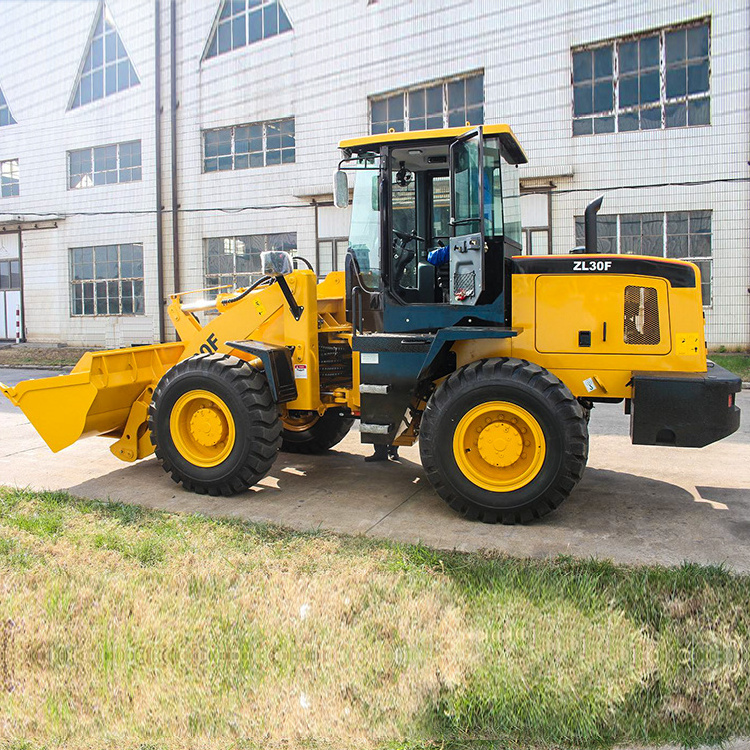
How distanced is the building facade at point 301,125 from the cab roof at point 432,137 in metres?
11.5

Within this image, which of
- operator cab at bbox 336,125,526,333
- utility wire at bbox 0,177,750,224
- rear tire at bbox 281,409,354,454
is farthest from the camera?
utility wire at bbox 0,177,750,224

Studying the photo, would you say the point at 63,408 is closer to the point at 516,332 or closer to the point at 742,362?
the point at 516,332

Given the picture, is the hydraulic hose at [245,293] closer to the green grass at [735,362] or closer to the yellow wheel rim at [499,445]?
the yellow wheel rim at [499,445]

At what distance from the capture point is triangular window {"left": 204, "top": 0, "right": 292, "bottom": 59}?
66.1 feet

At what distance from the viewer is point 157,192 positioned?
21828 mm

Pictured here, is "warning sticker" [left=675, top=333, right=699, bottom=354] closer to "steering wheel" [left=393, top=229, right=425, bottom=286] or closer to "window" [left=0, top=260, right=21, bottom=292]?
"steering wheel" [left=393, top=229, right=425, bottom=286]

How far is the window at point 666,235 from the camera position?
16.3m

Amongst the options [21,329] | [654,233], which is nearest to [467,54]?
[654,233]

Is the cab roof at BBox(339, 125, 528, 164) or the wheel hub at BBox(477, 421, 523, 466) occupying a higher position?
the cab roof at BBox(339, 125, 528, 164)

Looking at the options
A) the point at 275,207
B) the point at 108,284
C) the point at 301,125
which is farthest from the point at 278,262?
the point at 108,284

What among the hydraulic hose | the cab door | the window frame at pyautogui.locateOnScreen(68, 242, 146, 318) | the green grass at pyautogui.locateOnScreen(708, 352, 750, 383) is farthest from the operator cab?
the window frame at pyautogui.locateOnScreen(68, 242, 146, 318)

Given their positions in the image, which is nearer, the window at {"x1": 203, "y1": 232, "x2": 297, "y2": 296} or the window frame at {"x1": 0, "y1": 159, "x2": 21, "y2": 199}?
the window at {"x1": 203, "y1": 232, "x2": 297, "y2": 296}

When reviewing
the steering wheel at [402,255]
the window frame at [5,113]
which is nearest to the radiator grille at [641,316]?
the steering wheel at [402,255]

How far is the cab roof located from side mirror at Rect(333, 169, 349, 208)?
0.25 meters
